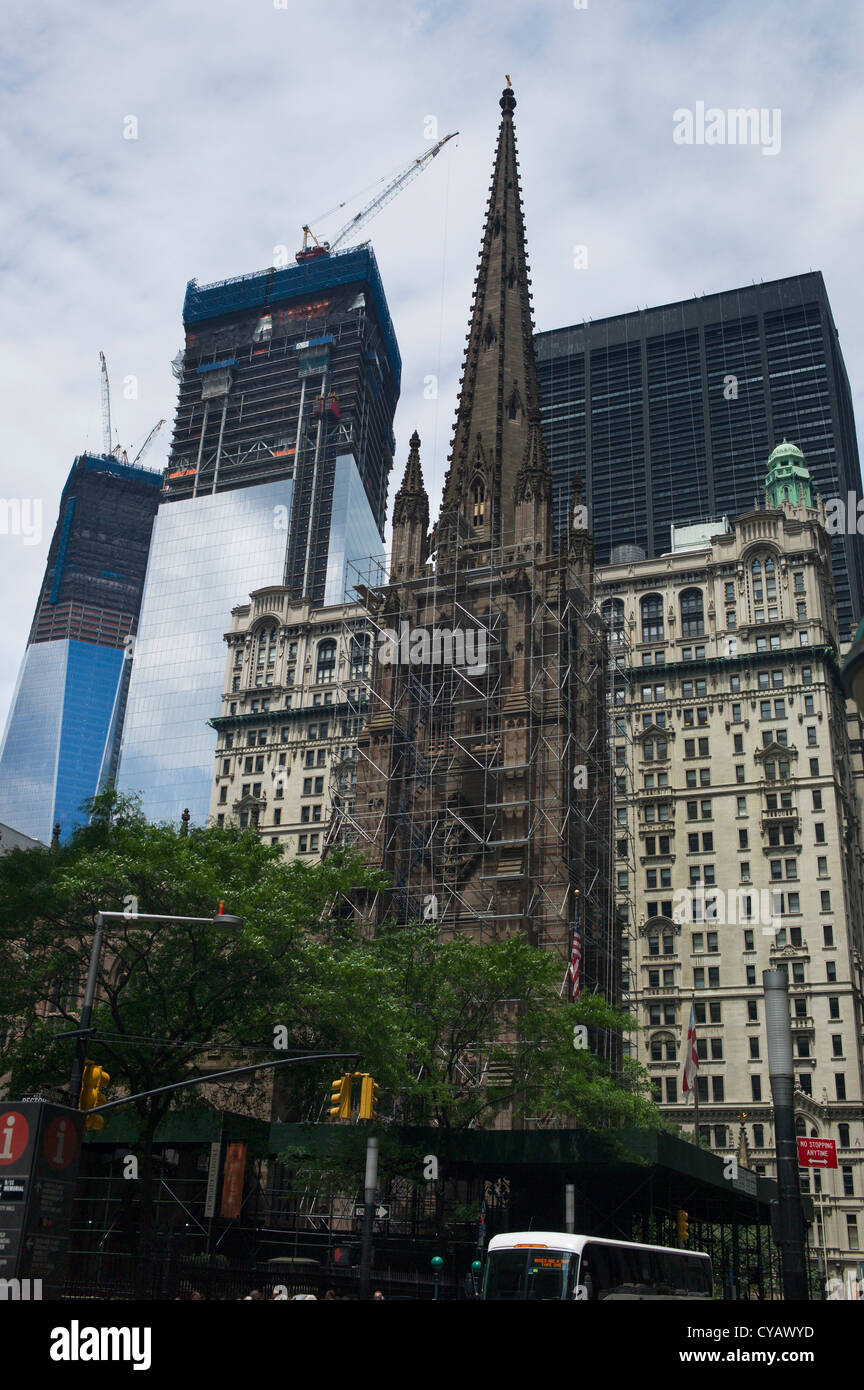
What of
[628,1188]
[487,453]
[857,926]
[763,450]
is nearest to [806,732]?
[857,926]

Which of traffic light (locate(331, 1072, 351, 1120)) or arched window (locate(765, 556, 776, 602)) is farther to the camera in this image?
arched window (locate(765, 556, 776, 602))

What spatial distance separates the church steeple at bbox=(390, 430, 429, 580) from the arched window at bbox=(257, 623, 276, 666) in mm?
42492

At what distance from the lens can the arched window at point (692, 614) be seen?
338ft

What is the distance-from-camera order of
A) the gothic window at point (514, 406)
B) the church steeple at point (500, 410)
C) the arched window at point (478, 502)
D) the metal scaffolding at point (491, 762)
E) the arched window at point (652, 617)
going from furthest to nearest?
the arched window at point (652, 617) < the gothic window at point (514, 406) < the arched window at point (478, 502) < the church steeple at point (500, 410) < the metal scaffolding at point (491, 762)

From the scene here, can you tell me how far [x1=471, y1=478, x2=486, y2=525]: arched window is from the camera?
75.1 meters

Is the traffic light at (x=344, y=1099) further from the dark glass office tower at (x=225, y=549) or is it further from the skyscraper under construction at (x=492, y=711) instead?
the dark glass office tower at (x=225, y=549)

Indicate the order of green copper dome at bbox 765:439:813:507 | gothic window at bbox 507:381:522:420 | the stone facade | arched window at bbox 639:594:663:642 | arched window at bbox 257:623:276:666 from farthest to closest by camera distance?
arched window at bbox 257:623:276:666, green copper dome at bbox 765:439:813:507, the stone facade, arched window at bbox 639:594:663:642, gothic window at bbox 507:381:522:420

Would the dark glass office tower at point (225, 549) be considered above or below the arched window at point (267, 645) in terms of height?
above

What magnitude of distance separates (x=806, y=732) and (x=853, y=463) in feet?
309

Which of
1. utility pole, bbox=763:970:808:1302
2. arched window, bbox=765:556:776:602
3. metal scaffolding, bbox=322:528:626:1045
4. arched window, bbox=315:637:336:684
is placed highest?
arched window, bbox=765:556:776:602

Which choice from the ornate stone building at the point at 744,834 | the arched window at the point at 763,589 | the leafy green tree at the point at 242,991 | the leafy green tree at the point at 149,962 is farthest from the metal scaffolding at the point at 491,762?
the arched window at the point at 763,589

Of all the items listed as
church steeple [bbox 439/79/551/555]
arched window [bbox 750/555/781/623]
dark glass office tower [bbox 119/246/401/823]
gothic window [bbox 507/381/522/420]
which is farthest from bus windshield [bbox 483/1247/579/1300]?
dark glass office tower [bbox 119/246/401/823]

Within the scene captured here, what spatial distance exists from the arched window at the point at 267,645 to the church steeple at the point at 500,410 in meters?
42.9

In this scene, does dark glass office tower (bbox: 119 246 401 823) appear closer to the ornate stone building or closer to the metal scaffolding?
the ornate stone building
